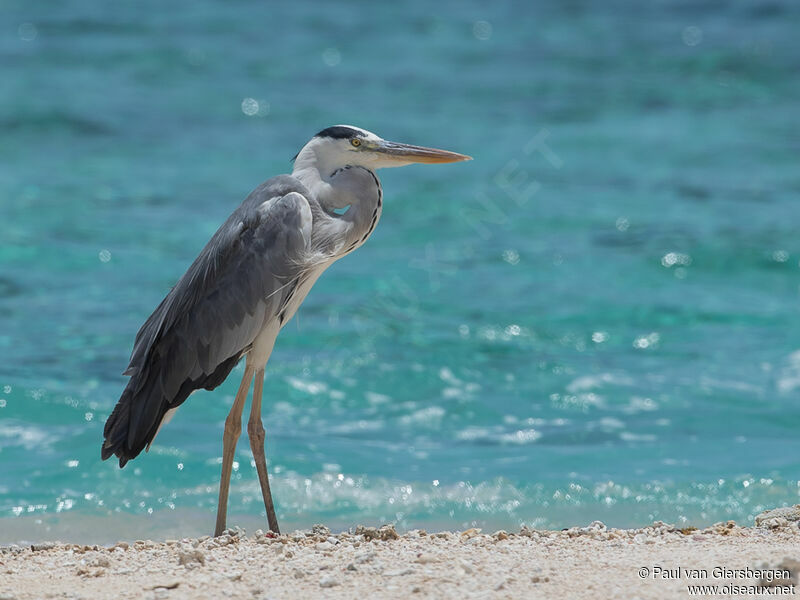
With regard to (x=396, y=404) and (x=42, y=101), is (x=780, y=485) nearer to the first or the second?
(x=396, y=404)

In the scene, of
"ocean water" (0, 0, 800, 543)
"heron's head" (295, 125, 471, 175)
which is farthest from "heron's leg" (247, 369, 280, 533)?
"heron's head" (295, 125, 471, 175)

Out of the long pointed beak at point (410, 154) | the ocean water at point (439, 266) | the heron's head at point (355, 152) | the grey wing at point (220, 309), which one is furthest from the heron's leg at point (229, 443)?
the long pointed beak at point (410, 154)

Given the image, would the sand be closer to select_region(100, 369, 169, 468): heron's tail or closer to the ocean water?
select_region(100, 369, 169, 468): heron's tail

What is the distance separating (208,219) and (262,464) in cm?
659

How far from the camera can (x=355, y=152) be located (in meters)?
5.56

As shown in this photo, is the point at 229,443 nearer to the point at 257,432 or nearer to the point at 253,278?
the point at 257,432

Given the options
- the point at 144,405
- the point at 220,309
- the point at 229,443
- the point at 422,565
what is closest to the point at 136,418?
the point at 144,405

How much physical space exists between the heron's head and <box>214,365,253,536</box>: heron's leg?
3.39ft

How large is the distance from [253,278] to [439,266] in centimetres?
562

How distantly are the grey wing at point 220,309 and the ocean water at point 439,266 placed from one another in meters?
0.98

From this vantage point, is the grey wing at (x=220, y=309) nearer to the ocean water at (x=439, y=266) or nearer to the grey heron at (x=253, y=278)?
the grey heron at (x=253, y=278)

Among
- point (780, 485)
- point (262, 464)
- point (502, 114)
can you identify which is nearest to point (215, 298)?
point (262, 464)

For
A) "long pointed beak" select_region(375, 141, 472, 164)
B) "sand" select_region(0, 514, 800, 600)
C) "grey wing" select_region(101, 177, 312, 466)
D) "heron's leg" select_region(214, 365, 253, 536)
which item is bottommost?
"sand" select_region(0, 514, 800, 600)

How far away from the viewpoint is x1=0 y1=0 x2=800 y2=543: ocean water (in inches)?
267
